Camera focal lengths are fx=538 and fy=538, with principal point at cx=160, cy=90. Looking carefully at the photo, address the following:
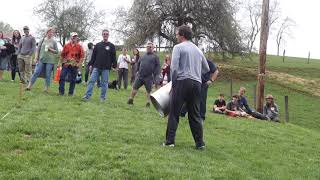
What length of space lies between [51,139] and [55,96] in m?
6.43

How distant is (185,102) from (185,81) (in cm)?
44

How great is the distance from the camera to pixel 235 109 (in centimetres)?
1775

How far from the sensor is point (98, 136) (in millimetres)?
8945

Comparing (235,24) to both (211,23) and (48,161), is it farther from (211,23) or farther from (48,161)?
(48,161)

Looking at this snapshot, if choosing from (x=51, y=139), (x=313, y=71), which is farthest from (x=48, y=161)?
(x=313, y=71)

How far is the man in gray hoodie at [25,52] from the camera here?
55.0ft

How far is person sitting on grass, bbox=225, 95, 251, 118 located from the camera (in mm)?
17203

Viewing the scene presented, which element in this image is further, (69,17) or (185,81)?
(69,17)

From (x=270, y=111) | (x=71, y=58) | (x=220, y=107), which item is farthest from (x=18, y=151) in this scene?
(x=270, y=111)

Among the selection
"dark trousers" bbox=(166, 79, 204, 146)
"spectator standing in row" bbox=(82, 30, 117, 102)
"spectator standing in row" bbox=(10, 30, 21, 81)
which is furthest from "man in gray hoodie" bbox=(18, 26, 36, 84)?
"dark trousers" bbox=(166, 79, 204, 146)

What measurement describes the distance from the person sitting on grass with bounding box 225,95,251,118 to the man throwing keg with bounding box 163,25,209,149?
27.8 ft

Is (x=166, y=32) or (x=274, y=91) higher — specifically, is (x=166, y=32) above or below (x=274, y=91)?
above

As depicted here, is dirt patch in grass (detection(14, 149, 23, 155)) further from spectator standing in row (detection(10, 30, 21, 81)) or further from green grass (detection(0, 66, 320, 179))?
spectator standing in row (detection(10, 30, 21, 81))

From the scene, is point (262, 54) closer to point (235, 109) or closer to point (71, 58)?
point (235, 109)
